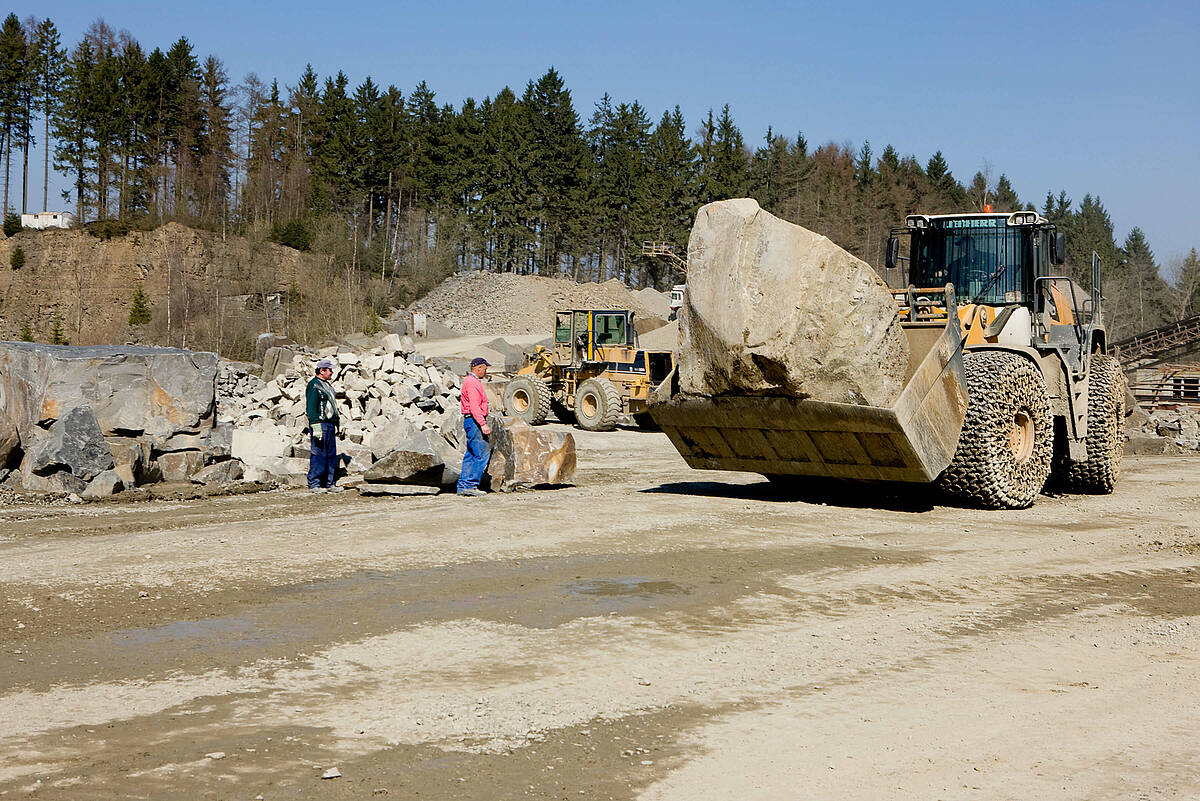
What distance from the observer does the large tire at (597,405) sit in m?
22.5

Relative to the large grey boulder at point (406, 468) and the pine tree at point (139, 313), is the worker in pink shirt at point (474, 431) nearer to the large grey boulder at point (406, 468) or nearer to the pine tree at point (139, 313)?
the large grey boulder at point (406, 468)

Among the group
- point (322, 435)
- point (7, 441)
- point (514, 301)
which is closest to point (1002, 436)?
point (322, 435)

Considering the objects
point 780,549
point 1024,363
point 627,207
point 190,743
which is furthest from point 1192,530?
point 627,207

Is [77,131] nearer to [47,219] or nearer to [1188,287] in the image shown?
[47,219]

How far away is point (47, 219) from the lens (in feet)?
191

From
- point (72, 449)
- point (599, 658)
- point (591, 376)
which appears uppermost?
point (591, 376)

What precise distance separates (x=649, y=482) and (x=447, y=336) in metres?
41.3

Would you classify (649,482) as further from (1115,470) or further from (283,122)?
(283,122)

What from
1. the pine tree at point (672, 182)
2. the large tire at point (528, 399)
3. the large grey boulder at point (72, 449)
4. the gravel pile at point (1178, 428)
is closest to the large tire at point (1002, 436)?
the large grey boulder at point (72, 449)

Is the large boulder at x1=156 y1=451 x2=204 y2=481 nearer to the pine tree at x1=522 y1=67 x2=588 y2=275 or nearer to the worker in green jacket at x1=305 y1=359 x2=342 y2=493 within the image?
the worker in green jacket at x1=305 y1=359 x2=342 y2=493

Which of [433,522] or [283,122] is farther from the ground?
[283,122]

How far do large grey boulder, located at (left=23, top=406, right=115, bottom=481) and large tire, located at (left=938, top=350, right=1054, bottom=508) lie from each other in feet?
30.3

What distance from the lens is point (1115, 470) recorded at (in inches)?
515

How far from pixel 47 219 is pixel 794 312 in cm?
5823
